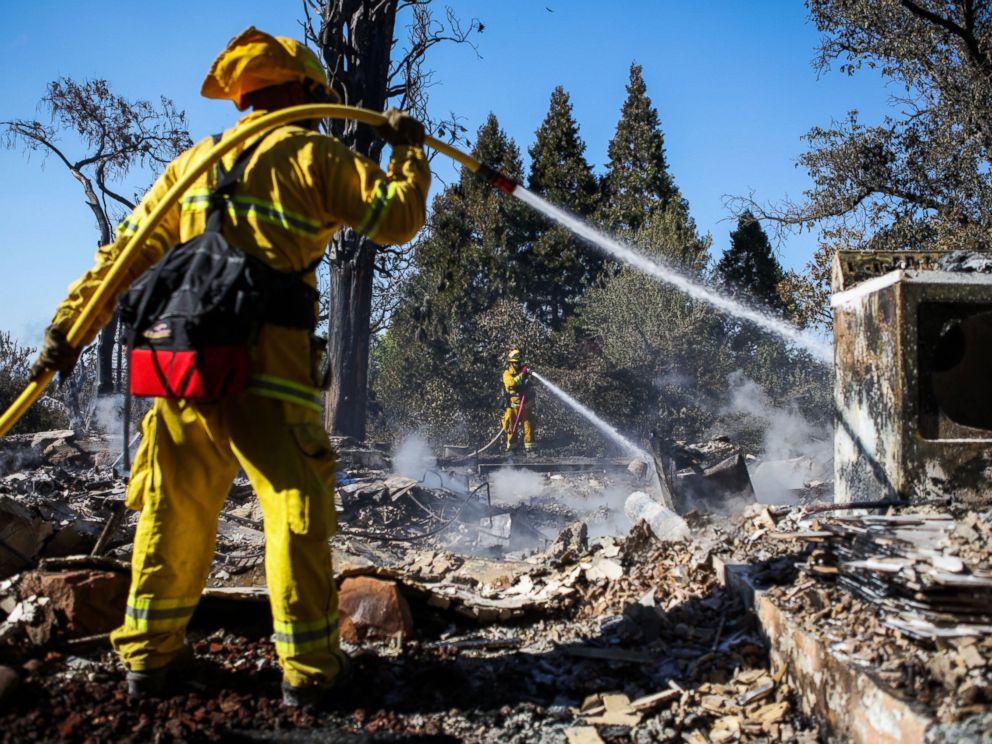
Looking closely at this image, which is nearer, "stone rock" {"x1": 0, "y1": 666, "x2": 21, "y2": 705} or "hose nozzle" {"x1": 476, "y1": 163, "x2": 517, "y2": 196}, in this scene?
"stone rock" {"x1": 0, "y1": 666, "x2": 21, "y2": 705}

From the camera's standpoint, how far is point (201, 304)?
2.71 meters

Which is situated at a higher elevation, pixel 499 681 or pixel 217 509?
pixel 217 509

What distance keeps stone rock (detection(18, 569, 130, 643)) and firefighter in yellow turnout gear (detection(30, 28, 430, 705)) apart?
2.16 feet

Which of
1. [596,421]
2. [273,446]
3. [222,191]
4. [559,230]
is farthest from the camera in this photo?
[559,230]

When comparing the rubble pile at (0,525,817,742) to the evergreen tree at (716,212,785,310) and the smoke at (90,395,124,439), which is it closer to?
the smoke at (90,395,124,439)

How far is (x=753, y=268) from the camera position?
27547 millimetres

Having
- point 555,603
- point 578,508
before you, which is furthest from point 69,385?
point 555,603

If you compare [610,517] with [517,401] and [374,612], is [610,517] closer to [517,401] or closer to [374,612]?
[374,612]

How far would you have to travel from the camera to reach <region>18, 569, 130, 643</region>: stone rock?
343 cm

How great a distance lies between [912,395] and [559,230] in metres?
22.8

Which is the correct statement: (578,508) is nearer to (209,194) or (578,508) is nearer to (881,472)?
(881,472)

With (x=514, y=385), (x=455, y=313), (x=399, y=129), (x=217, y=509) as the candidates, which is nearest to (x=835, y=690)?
(x=217, y=509)

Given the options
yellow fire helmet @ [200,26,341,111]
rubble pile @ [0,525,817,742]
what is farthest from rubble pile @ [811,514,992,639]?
yellow fire helmet @ [200,26,341,111]

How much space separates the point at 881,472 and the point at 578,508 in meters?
6.99
